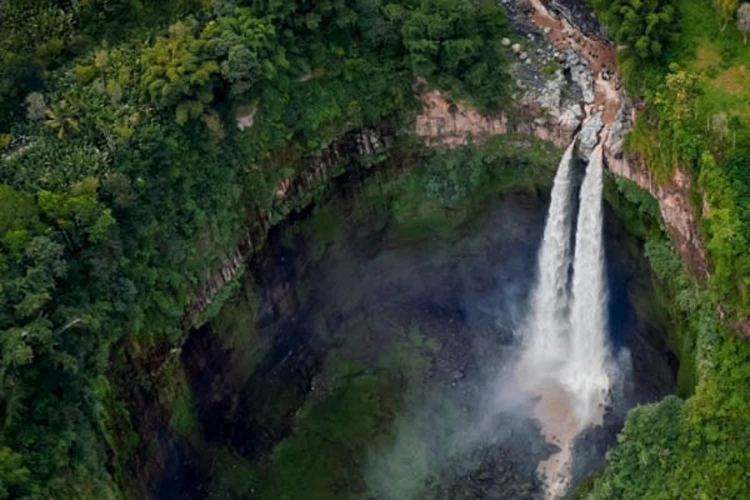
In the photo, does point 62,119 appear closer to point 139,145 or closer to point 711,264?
point 139,145

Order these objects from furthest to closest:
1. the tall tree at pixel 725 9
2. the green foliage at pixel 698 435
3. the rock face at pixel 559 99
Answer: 1. the rock face at pixel 559 99
2. the tall tree at pixel 725 9
3. the green foliage at pixel 698 435

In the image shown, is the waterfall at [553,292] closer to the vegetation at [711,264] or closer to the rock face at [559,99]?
the rock face at [559,99]

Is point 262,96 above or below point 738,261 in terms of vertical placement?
above

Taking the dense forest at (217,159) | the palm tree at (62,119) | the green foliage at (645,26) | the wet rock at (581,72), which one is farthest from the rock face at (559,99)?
the palm tree at (62,119)

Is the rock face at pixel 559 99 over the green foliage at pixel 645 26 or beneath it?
beneath

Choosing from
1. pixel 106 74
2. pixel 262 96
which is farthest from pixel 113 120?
pixel 262 96

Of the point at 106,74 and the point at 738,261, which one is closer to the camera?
the point at 738,261

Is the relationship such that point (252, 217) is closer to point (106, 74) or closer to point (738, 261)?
point (106, 74)

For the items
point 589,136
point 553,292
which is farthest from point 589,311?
point 589,136
